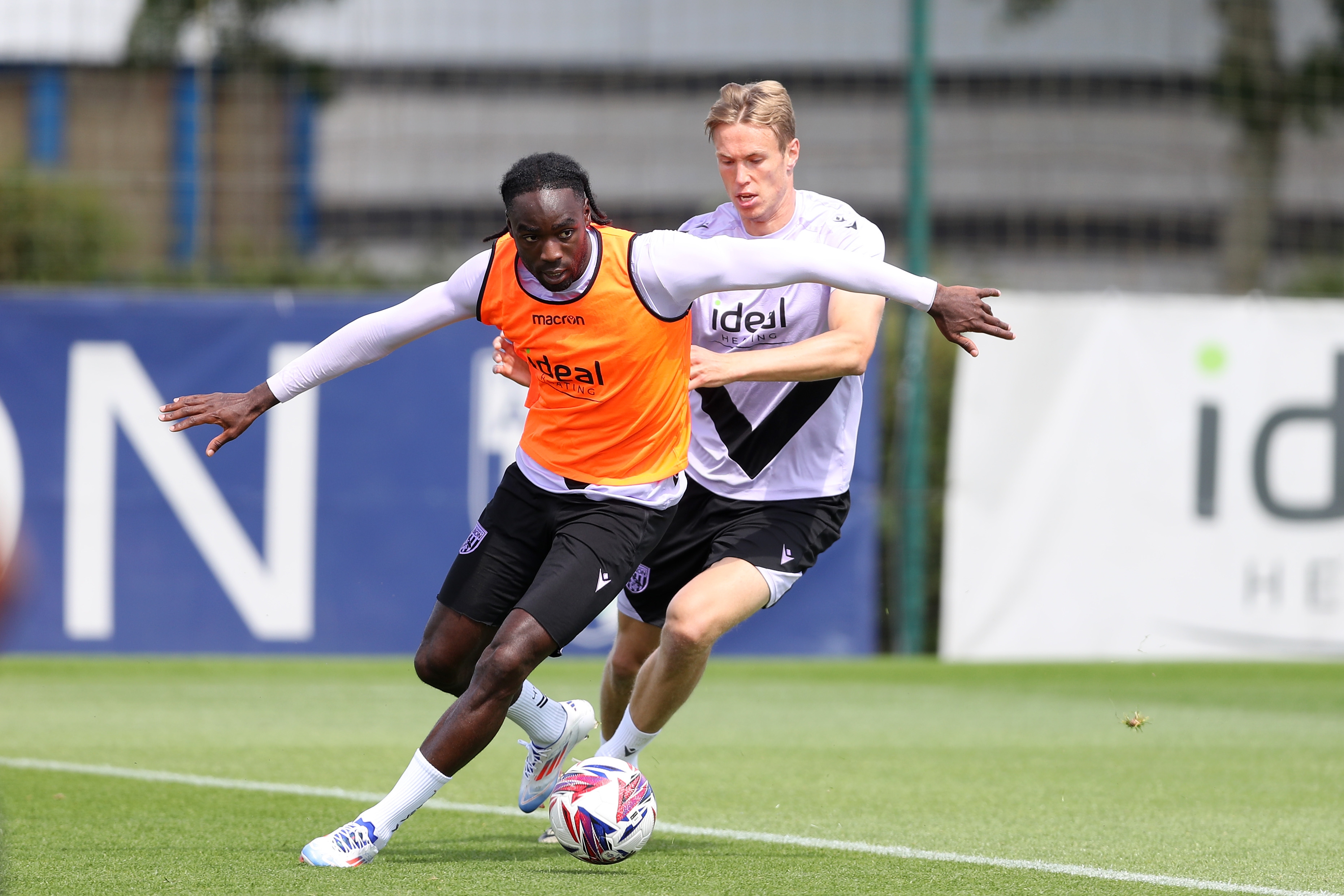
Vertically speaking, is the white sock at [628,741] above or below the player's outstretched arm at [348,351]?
below

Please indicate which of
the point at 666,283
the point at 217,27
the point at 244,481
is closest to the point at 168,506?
the point at 244,481

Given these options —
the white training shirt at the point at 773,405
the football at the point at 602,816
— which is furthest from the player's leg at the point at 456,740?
the white training shirt at the point at 773,405

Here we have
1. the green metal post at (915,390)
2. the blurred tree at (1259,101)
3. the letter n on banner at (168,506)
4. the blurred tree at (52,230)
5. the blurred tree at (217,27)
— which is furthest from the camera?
the blurred tree at (1259,101)

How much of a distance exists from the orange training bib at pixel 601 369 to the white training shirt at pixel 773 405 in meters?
0.63

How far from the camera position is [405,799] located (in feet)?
17.4

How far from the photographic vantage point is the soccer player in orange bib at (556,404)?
208 inches

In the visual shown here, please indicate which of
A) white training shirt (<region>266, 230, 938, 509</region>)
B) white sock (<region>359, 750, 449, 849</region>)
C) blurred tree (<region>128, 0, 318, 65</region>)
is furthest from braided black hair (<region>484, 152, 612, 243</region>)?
blurred tree (<region>128, 0, 318, 65</region>)

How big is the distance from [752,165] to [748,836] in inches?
90.9

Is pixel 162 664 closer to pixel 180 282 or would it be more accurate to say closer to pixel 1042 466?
pixel 180 282

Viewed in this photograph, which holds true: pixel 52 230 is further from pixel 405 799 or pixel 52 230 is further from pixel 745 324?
pixel 405 799

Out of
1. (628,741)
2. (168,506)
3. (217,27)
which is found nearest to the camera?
(628,741)

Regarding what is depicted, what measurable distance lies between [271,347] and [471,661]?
22.8ft

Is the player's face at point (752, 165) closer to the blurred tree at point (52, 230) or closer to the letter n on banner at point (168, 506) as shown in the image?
the letter n on banner at point (168, 506)

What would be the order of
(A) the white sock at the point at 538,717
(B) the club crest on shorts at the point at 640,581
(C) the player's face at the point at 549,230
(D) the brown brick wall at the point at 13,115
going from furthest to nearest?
(D) the brown brick wall at the point at 13,115 < (B) the club crest on shorts at the point at 640,581 < (A) the white sock at the point at 538,717 < (C) the player's face at the point at 549,230
